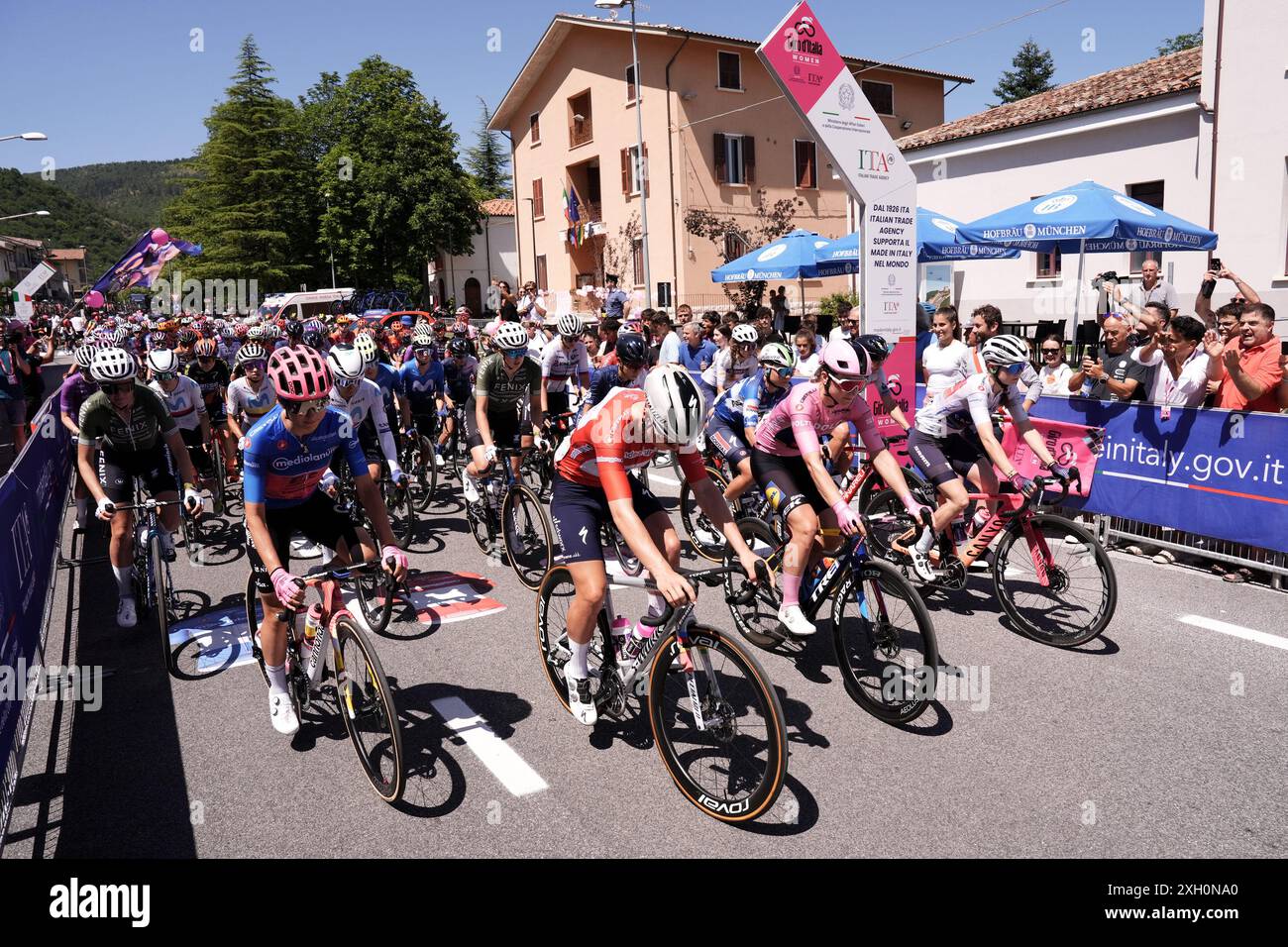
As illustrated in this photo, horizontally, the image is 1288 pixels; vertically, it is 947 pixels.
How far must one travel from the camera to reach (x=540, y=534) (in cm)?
805

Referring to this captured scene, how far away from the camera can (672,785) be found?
4.23 meters

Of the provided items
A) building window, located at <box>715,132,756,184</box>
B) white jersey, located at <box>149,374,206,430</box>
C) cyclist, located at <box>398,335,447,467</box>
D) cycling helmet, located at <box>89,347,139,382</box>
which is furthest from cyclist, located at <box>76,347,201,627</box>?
building window, located at <box>715,132,756,184</box>

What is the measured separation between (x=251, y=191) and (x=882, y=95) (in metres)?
43.3

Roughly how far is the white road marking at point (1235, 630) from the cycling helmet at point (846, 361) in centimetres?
319

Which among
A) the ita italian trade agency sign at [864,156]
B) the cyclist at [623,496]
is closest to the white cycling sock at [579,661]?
the cyclist at [623,496]

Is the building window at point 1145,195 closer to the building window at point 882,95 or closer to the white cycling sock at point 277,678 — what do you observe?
the building window at point 882,95

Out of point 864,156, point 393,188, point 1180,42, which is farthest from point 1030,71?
point 864,156

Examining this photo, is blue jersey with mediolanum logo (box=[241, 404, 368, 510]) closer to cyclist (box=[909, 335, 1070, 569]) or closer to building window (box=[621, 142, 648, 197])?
cyclist (box=[909, 335, 1070, 569])

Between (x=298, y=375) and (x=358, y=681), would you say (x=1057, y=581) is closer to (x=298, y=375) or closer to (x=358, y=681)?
(x=358, y=681)

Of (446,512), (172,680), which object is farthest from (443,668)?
(446,512)

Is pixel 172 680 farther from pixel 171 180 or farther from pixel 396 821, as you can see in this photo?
pixel 171 180

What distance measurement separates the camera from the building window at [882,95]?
38.3m

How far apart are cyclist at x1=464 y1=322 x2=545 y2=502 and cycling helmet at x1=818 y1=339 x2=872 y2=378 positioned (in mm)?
3486

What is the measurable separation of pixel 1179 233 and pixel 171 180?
241 feet
